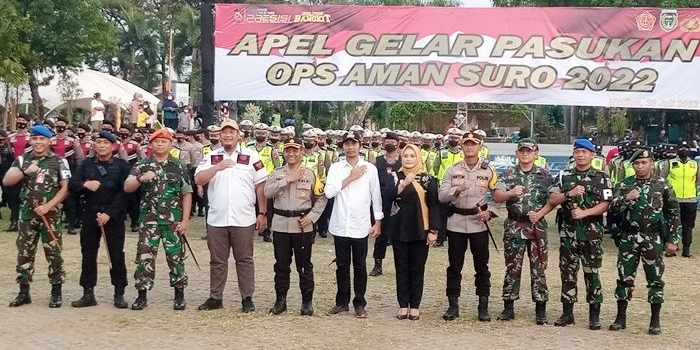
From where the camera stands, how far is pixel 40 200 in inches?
324

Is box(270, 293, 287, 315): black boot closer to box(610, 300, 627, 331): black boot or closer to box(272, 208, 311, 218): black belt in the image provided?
box(272, 208, 311, 218): black belt

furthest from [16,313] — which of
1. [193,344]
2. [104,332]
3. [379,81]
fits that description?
[379,81]

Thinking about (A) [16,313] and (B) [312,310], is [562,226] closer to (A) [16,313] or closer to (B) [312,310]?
(B) [312,310]

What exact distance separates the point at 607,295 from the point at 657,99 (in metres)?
4.62

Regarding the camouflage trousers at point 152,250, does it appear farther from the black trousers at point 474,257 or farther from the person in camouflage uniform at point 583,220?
the person in camouflage uniform at point 583,220

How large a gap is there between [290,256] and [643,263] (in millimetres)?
3385

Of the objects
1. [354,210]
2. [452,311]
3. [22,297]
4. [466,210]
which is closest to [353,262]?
[354,210]

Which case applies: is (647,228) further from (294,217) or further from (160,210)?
(160,210)

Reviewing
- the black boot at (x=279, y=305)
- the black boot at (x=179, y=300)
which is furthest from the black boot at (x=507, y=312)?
the black boot at (x=179, y=300)

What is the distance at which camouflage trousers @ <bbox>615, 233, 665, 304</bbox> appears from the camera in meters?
7.66

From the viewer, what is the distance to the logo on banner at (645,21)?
1295 cm

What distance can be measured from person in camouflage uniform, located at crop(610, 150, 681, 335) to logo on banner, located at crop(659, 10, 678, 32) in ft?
19.5

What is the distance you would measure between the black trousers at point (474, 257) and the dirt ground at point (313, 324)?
0.37 m

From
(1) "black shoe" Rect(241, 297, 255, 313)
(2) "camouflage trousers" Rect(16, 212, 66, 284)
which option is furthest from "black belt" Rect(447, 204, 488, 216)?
(2) "camouflage trousers" Rect(16, 212, 66, 284)
